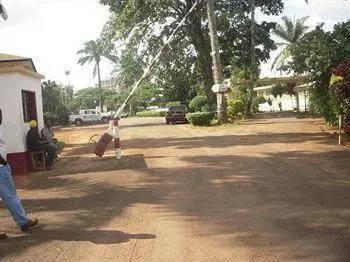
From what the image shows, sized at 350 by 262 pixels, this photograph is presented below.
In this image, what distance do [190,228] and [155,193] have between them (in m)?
2.29

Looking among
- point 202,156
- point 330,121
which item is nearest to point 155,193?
point 202,156

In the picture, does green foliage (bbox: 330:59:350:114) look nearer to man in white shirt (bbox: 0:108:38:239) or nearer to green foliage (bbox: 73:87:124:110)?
man in white shirt (bbox: 0:108:38:239)

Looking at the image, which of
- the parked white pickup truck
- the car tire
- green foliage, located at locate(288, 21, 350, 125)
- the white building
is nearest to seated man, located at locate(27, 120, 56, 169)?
the white building

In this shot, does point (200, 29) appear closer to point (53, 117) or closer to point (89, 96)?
point (53, 117)

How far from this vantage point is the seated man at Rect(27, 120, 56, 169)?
12617mm

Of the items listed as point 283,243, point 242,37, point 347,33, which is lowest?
point 283,243

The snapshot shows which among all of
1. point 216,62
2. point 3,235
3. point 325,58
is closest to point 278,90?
point 216,62

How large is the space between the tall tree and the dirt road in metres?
18.0

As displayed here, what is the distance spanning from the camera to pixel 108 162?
41.2ft

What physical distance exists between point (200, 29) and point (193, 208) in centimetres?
2531

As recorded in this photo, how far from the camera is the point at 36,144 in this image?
12.7m

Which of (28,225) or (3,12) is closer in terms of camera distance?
(28,225)

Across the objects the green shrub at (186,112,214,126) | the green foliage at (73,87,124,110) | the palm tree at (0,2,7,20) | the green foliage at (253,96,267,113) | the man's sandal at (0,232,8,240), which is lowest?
the man's sandal at (0,232,8,240)

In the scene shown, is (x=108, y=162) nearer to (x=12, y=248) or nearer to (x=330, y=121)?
(x=12, y=248)
